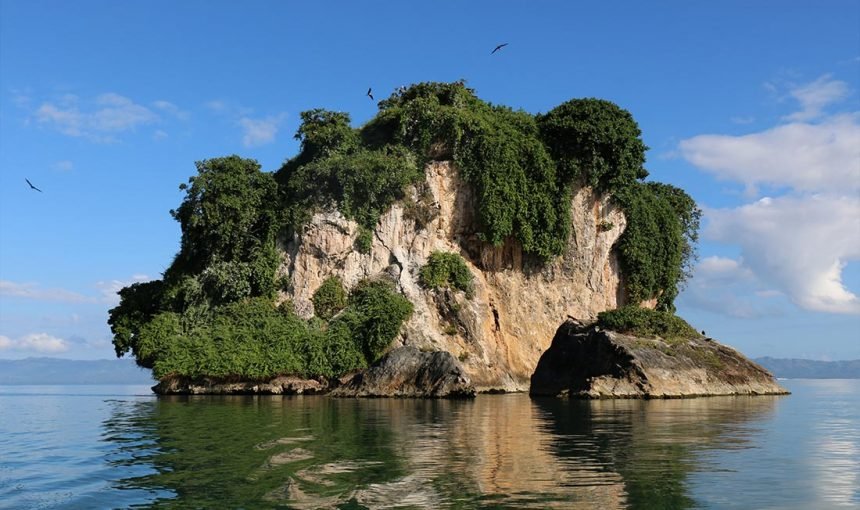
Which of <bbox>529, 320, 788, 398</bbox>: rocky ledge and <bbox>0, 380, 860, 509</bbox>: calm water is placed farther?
<bbox>529, 320, 788, 398</bbox>: rocky ledge

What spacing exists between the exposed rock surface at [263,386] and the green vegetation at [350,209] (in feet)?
2.50

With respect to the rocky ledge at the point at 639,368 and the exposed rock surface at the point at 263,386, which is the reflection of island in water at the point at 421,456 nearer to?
the rocky ledge at the point at 639,368

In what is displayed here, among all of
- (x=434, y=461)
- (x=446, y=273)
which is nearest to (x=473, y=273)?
(x=446, y=273)

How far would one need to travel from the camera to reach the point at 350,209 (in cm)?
4991

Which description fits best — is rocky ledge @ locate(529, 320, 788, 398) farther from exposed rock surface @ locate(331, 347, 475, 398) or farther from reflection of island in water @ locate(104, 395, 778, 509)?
reflection of island in water @ locate(104, 395, 778, 509)

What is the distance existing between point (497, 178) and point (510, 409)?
25.1 meters

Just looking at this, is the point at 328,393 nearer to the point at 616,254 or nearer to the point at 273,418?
the point at 273,418

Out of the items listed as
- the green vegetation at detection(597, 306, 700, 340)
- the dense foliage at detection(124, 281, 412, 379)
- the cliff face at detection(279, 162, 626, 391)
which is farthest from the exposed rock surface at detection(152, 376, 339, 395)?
the green vegetation at detection(597, 306, 700, 340)

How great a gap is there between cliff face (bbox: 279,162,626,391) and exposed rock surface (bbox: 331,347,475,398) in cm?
457

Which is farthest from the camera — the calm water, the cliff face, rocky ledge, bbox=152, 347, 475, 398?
the cliff face

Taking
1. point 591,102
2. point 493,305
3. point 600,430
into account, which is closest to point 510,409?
point 600,430

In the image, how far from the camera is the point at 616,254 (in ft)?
196

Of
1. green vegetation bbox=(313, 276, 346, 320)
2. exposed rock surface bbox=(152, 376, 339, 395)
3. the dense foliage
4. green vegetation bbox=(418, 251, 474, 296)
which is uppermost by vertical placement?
green vegetation bbox=(418, 251, 474, 296)

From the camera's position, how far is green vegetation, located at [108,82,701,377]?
144 ft
